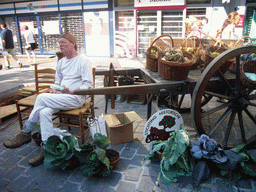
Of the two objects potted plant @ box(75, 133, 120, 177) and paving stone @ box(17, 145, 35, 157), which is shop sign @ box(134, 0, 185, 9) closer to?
paving stone @ box(17, 145, 35, 157)

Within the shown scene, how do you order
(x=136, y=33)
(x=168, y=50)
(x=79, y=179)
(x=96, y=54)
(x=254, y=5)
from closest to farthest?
(x=79, y=179), (x=168, y=50), (x=254, y=5), (x=136, y=33), (x=96, y=54)

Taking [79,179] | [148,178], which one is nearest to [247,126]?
→ [148,178]

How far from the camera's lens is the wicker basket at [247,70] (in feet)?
7.89

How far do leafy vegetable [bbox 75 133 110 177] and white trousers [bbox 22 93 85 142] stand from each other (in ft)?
1.89

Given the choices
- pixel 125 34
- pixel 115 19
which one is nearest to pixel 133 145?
pixel 125 34

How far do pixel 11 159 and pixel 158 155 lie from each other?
1.93 metres

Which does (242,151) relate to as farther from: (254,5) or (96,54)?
(96,54)

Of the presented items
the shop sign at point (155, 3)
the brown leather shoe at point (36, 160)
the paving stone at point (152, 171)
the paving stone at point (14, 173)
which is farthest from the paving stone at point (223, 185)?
the shop sign at point (155, 3)

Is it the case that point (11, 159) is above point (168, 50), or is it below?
below

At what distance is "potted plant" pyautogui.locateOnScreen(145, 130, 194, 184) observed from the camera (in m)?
2.20

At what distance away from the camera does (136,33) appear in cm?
1079

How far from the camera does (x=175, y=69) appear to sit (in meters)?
2.62

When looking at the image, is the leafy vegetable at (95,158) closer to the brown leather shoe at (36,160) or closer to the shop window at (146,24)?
the brown leather shoe at (36,160)

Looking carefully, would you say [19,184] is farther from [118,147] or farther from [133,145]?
[133,145]
